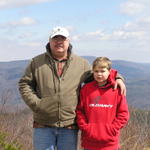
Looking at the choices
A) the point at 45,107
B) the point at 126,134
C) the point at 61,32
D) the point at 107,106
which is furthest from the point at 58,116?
the point at 126,134

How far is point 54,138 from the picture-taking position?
183 inches

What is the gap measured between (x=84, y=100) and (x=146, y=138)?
4.39 meters

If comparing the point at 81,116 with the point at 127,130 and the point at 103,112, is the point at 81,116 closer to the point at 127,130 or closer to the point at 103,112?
the point at 103,112

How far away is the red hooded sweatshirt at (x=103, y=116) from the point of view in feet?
14.7

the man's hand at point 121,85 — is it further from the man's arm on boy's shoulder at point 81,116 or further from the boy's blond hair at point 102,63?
the man's arm on boy's shoulder at point 81,116

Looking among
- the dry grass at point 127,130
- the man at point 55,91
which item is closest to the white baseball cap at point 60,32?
the man at point 55,91

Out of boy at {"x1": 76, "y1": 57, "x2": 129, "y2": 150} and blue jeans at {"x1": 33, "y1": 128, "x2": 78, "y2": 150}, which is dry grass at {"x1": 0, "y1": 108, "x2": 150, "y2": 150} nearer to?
blue jeans at {"x1": 33, "y1": 128, "x2": 78, "y2": 150}

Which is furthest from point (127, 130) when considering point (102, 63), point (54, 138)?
point (102, 63)

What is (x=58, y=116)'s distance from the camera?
4570 mm

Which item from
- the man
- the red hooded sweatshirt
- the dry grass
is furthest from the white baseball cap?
the dry grass

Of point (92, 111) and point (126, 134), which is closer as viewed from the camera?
point (92, 111)

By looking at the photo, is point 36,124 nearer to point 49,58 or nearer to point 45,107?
point 45,107

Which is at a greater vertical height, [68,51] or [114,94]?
[68,51]

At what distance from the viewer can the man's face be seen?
450 cm
